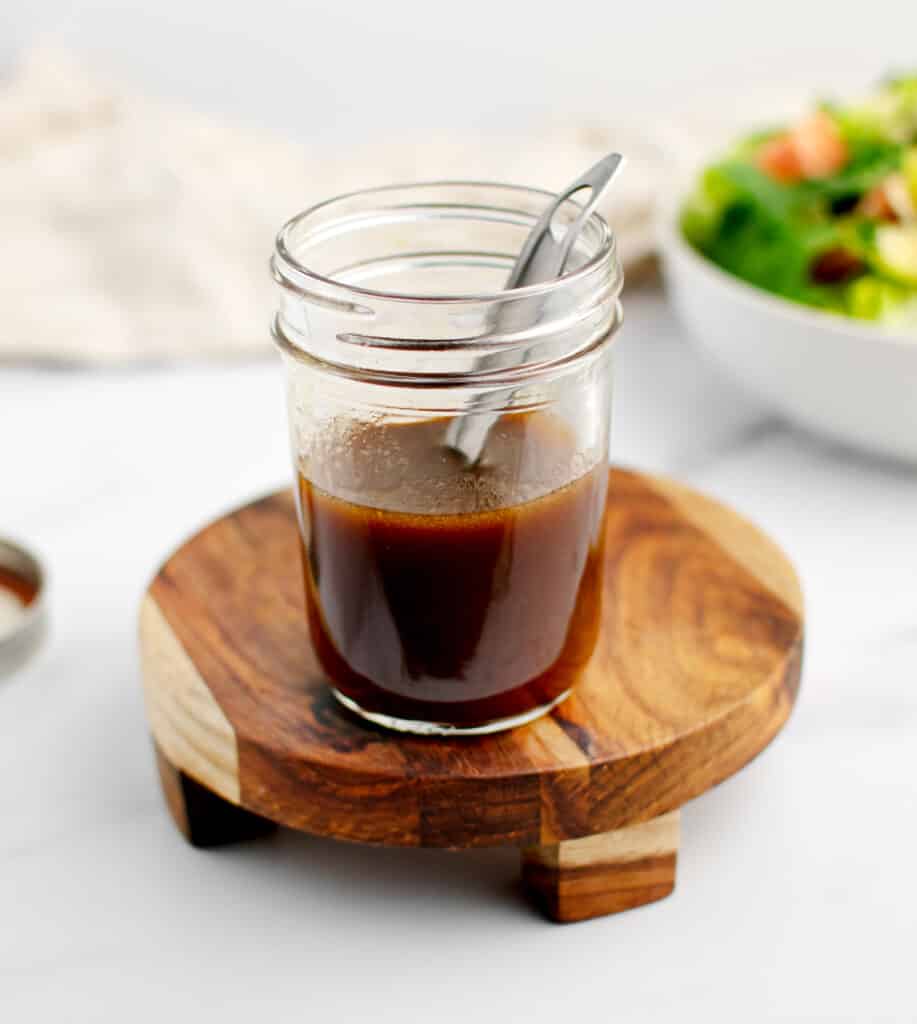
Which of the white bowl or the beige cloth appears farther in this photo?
the beige cloth

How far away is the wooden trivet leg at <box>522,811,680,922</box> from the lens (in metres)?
0.78

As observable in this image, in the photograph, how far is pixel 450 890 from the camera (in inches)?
32.7

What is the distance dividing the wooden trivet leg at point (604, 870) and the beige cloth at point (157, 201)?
0.92 metres

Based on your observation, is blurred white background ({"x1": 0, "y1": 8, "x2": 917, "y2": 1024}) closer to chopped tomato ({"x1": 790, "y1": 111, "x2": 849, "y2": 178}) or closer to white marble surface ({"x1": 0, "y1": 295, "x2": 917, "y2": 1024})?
white marble surface ({"x1": 0, "y1": 295, "x2": 917, "y2": 1024})

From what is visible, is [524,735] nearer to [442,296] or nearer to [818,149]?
[442,296]

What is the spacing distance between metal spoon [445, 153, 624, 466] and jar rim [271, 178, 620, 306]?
15 mm

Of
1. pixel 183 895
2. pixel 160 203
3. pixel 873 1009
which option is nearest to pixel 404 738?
pixel 183 895

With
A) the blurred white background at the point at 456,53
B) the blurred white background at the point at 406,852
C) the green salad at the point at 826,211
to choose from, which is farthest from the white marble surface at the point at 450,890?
the blurred white background at the point at 456,53

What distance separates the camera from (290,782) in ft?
2.56

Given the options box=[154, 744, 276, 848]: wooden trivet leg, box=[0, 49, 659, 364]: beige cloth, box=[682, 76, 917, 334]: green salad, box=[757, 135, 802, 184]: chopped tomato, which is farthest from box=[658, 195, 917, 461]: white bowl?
box=[154, 744, 276, 848]: wooden trivet leg

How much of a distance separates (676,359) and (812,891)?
828mm

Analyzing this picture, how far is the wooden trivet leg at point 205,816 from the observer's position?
855 mm

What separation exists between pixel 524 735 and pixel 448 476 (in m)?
0.16

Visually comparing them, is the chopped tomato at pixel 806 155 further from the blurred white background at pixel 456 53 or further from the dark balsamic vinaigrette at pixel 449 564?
the dark balsamic vinaigrette at pixel 449 564
